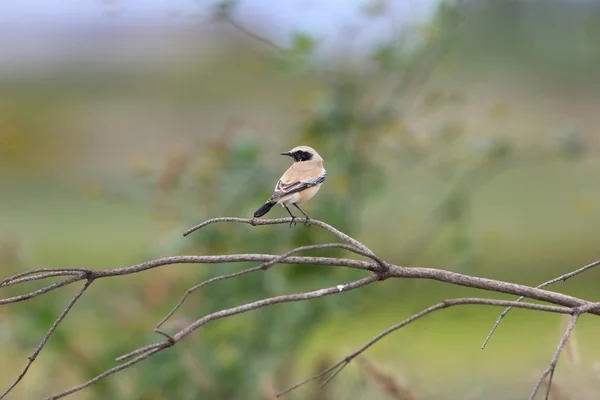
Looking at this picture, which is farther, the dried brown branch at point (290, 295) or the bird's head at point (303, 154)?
the bird's head at point (303, 154)

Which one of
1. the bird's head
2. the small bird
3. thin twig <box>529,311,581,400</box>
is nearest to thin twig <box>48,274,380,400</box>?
thin twig <box>529,311,581,400</box>

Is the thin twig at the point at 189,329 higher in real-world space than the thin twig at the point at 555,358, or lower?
lower

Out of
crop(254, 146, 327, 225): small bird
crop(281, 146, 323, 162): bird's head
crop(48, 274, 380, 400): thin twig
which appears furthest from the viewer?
crop(281, 146, 323, 162): bird's head

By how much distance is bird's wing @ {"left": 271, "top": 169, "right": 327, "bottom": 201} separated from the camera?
2006mm

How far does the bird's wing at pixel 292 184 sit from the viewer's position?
201 cm

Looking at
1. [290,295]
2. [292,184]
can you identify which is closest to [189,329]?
[290,295]

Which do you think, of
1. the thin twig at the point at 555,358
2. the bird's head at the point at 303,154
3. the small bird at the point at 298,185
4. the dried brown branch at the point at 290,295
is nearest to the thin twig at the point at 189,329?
the dried brown branch at the point at 290,295

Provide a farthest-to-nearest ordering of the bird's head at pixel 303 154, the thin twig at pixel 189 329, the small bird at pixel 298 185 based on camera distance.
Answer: the bird's head at pixel 303 154 → the small bird at pixel 298 185 → the thin twig at pixel 189 329

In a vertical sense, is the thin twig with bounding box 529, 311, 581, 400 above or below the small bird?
above

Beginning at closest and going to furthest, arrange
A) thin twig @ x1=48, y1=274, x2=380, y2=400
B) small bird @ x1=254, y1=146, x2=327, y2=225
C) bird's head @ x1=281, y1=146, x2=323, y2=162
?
thin twig @ x1=48, y1=274, x2=380, y2=400 < small bird @ x1=254, y1=146, x2=327, y2=225 < bird's head @ x1=281, y1=146, x2=323, y2=162

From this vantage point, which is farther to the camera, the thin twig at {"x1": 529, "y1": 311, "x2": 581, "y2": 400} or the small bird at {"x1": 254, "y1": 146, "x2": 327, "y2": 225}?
the small bird at {"x1": 254, "y1": 146, "x2": 327, "y2": 225}

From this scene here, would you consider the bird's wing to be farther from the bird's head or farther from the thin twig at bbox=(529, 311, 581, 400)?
the thin twig at bbox=(529, 311, 581, 400)

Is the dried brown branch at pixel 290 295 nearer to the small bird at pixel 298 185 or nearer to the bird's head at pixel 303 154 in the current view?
the small bird at pixel 298 185

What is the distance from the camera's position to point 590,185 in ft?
25.4
